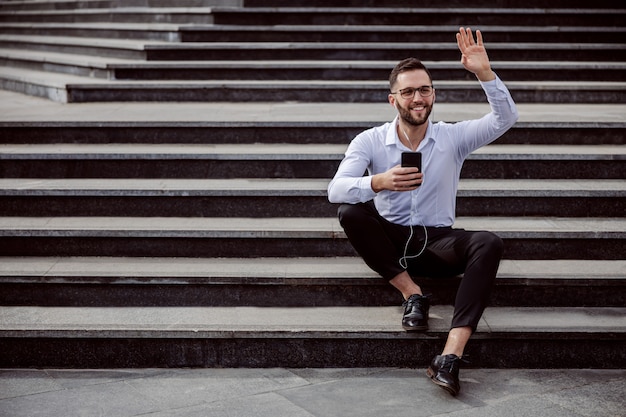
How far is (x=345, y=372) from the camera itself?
159 inches

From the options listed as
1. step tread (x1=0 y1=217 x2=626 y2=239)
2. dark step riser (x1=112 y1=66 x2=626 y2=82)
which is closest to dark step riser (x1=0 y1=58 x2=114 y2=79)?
dark step riser (x1=112 y1=66 x2=626 y2=82)

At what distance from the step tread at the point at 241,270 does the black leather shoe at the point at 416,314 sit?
30 cm

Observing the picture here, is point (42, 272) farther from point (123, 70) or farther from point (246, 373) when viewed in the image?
point (123, 70)

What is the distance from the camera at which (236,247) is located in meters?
4.70

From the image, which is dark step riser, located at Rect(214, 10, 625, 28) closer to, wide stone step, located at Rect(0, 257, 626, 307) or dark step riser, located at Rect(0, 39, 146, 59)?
dark step riser, located at Rect(0, 39, 146, 59)

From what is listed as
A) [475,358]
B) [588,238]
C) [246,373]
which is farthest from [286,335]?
[588,238]

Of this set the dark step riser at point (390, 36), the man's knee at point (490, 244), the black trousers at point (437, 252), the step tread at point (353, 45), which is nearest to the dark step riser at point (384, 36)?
the dark step riser at point (390, 36)

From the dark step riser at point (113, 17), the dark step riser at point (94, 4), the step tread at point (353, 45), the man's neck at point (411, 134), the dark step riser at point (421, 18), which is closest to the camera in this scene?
the man's neck at point (411, 134)

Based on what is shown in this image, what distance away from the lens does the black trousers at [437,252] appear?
3.84 m

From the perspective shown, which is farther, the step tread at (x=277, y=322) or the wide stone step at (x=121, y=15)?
the wide stone step at (x=121, y=15)

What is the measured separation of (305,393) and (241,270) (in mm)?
927

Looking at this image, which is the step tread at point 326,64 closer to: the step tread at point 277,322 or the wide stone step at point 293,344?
the step tread at point 277,322

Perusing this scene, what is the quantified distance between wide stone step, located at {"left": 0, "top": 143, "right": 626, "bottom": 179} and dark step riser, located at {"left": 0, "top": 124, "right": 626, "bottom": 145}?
0.39 metres

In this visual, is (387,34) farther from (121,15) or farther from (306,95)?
(121,15)
